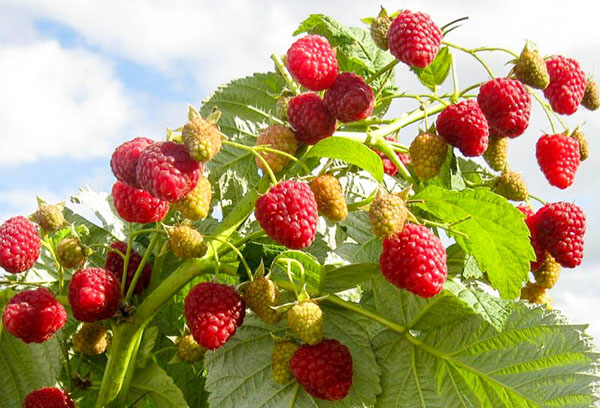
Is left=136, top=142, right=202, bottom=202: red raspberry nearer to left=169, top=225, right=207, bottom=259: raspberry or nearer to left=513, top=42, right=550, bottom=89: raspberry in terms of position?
left=169, top=225, right=207, bottom=259: raspberry

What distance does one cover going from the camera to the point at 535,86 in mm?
1783

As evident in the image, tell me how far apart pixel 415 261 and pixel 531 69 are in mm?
557

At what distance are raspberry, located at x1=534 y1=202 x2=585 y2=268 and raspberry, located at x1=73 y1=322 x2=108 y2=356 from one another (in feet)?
3.21

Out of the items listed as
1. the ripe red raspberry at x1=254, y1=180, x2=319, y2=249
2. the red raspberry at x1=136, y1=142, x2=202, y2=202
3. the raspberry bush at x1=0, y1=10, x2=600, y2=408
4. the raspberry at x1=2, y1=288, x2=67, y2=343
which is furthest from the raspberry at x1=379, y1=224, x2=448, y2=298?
the raspberry at x1=2, y1=288, x2=67, y2=343

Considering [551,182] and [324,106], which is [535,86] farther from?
[324,106]

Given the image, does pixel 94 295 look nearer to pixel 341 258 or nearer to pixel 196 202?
pixel 196 202

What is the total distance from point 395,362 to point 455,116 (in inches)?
20.5

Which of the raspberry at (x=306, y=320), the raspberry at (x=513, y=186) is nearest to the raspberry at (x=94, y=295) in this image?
the raspberry at (x=306, y=320)

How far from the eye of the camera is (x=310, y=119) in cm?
159

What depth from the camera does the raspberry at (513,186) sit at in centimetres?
185

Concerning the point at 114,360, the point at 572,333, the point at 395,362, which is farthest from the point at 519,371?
the point at 114,360

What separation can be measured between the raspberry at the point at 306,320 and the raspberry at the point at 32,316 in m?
0.51

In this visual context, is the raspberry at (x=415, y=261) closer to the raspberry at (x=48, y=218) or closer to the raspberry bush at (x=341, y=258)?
the raspberry bush at (x=341, y=258)

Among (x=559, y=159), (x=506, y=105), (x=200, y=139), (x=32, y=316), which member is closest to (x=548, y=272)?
(x=559, y=159)
